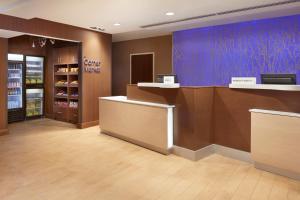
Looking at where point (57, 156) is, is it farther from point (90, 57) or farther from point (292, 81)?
point (292, 81)

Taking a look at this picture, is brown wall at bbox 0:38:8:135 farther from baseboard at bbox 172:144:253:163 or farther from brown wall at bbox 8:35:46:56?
baseboard at bbox 172:144:253:163

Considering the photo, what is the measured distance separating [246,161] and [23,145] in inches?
172

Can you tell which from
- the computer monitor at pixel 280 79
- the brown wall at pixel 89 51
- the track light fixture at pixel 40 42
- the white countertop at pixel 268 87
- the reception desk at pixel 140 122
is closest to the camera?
the white countertop at pixel 268 87

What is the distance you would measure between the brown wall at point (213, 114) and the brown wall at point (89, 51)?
2866 millimetres

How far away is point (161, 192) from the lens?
9.39ft

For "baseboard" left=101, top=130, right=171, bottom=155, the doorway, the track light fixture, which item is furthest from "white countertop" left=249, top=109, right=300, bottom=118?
the track light fixture

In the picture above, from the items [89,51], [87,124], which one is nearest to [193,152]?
[87,124]

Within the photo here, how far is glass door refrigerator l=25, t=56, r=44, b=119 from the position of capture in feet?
24.5

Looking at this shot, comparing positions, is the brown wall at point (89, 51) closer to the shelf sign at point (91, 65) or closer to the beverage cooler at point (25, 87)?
the shelf sign at point (91, 65)

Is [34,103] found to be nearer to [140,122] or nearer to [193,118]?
[140,122]

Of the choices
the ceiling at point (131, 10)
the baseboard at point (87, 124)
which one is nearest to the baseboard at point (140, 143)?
the baseboard at point (87, 124)

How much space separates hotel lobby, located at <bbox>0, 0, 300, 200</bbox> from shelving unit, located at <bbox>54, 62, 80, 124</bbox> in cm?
5

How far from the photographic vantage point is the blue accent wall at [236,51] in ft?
16.0

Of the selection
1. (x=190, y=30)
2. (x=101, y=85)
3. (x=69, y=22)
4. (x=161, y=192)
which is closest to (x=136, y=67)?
(x=101, y=85)
